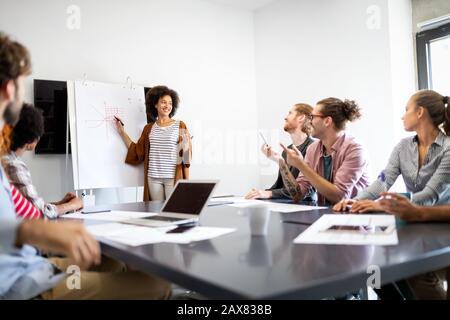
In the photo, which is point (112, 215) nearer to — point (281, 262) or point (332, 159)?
point (281, 262)

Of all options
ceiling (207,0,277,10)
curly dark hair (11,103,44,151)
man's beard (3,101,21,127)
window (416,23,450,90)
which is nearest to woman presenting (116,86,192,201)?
ceiling (207,0,277,10)

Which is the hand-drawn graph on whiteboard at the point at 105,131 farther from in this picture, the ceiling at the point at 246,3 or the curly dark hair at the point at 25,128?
the curly dark hair at the point at 25,128

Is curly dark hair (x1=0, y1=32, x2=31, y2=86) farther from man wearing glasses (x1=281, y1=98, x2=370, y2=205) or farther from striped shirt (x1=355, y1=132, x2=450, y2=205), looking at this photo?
striped shirt (x1=355, y1=132, x2=450, y2=205)

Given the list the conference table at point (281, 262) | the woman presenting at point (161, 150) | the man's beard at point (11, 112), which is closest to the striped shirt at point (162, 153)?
the woman presenting at point (161, 150)

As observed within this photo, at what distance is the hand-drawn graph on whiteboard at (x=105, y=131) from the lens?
3262 mm

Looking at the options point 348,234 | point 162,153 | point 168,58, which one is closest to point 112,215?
point 348,234

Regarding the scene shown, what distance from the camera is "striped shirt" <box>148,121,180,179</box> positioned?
11.3 feet

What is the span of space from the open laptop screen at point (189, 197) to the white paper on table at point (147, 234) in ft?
0.50

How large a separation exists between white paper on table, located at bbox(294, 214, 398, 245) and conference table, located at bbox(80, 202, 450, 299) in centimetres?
3

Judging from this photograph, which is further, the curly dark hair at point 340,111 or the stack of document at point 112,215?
the curly dark hair at point 340,111

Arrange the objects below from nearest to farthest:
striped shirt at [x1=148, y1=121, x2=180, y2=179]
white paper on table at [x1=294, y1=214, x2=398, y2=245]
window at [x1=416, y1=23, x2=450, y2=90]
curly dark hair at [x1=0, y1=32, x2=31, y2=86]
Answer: curly dark hair at [x1=0, y1=32, x2=31, y2=86]
white paper on table at [x1=294, y1=214, x2=398, y2=245]
window at [x1=416, y1=23, x2=450, y2=90]
striped shirt at [x1=148, y1=121, x2=180, y2=179]

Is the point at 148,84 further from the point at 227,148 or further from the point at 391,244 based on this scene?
the point at 391,244

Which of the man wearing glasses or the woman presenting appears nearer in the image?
the man wearing glasses

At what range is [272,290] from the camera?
0.61 meters
